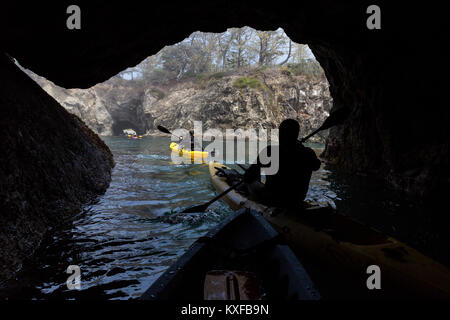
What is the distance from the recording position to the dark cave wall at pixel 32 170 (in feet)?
10.0

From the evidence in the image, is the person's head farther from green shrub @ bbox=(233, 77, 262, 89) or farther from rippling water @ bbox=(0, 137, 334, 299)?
green shrub @ bbox=(233, 77, 262, 89)

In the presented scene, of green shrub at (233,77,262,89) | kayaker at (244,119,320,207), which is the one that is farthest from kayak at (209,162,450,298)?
green shrub at (233,77,262,89)

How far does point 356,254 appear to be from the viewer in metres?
2.77

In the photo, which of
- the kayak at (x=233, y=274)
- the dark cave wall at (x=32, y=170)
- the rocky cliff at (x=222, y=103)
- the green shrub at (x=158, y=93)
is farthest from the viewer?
the green shrub at (x=158, y=93)

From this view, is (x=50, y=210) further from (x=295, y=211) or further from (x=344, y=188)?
(x=344, y=188)

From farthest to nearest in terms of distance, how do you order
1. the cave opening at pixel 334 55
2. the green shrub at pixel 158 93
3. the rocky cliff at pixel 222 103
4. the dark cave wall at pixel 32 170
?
the green shrub at pixel 158 93 → the rocky cliff at pixel 222 103 → the cave opening at pixel 334 55 → the dark cave wall at pixel 32 170

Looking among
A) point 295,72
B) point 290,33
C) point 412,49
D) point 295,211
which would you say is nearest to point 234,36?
point 295,72

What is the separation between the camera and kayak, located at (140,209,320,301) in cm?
200

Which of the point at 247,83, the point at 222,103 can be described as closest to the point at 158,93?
the point at 222,103

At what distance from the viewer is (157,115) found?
3531 cm

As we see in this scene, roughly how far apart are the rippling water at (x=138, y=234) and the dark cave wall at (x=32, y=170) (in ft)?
0.75

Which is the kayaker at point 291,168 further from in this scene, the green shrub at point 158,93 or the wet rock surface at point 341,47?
the green shrub at point 158,93

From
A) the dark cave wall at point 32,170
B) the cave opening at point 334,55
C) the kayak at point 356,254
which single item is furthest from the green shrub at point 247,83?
the kayak at point 356,254

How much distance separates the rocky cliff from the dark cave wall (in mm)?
25415
